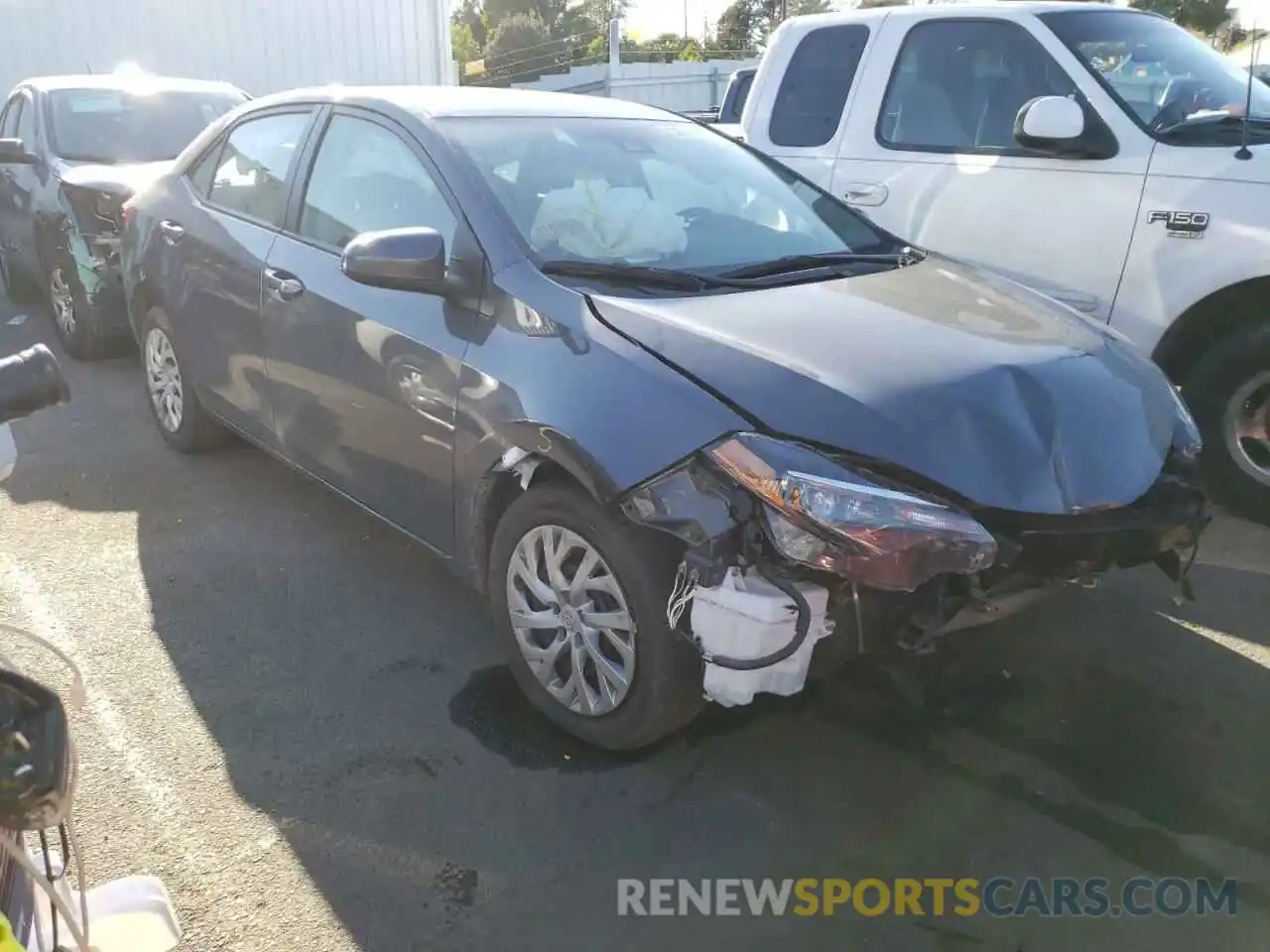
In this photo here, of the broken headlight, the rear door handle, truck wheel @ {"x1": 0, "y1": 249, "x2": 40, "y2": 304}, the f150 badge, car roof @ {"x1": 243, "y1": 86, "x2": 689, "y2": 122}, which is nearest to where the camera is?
the broken headlight

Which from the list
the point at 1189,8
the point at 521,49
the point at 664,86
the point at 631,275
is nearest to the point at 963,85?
the point at 631,275

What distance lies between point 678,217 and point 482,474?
3.76ft

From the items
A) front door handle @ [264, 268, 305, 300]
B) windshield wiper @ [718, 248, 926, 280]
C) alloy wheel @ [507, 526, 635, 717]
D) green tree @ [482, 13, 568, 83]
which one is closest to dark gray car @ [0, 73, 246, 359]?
front door handle @ [264, 268, 305, 300]

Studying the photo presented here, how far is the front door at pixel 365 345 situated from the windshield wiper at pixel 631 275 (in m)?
0.35

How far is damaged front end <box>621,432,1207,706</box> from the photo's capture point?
245 centimetres

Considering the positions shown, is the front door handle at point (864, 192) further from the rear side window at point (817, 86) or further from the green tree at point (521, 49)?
the green tree at point (521, 49)

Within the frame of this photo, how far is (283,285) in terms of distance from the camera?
3.94 meters

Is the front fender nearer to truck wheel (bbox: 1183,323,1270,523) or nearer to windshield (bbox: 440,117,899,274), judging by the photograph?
windshield (bbox: 440,117,899,274)

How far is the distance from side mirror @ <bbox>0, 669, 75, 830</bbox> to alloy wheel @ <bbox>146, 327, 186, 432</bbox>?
3.86 meters

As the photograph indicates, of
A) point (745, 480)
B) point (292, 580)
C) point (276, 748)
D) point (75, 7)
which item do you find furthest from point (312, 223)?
point (75, 7)

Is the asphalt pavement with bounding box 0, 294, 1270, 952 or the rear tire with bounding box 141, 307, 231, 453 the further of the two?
the rear tire with bounding box 141, 307, 231, 453

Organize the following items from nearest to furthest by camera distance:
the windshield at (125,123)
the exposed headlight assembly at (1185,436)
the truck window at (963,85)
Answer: the exposed headlight assembly at (1185,436), the truck window at (963,85), the windshield at (125,123)

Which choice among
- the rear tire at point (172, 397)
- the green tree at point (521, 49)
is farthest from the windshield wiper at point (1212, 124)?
the green tree at point (521, 49)

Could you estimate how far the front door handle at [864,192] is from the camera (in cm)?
535
